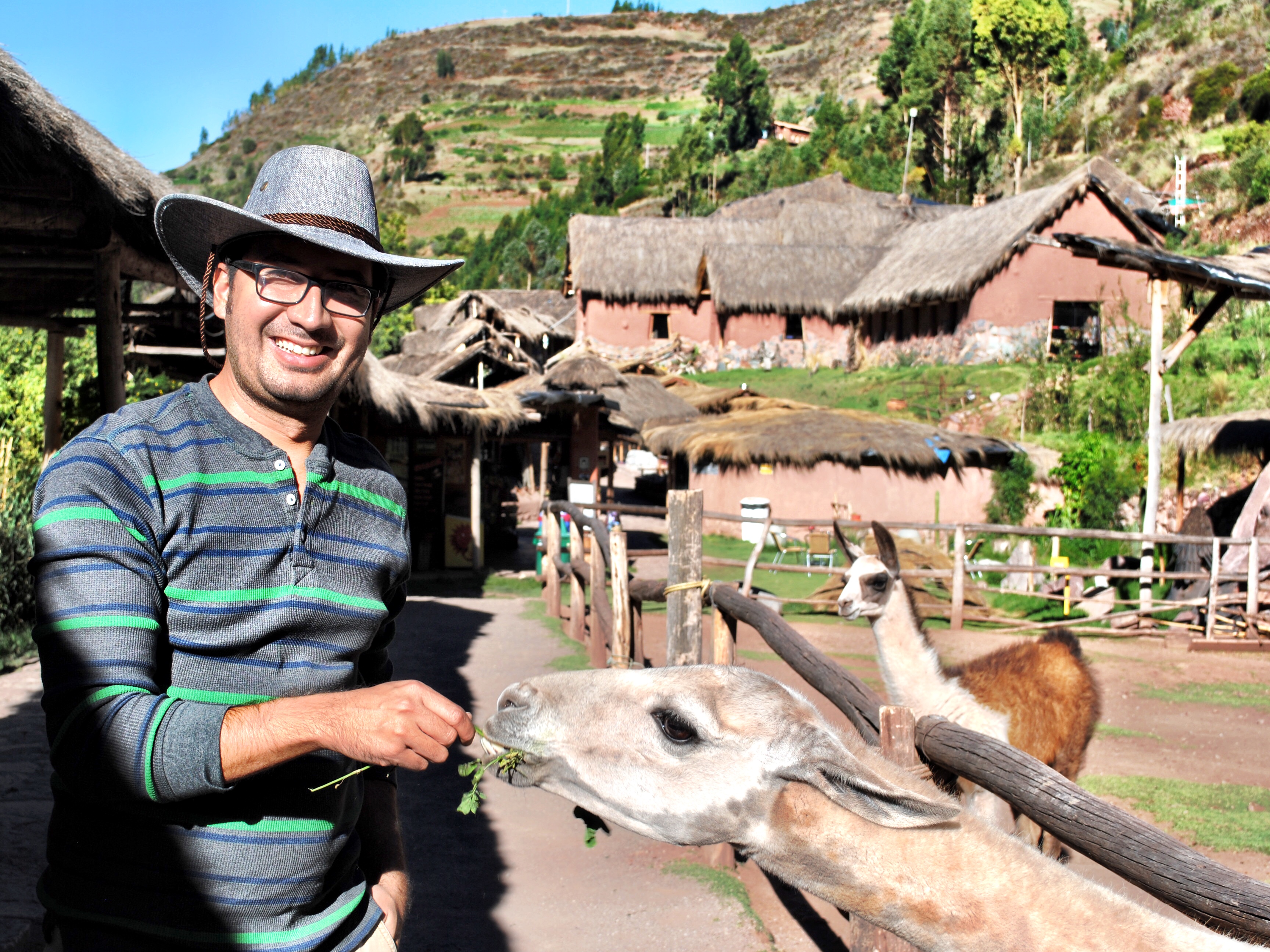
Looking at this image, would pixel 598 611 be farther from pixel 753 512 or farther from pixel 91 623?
→ pixel 753 512

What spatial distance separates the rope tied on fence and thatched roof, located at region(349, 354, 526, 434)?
7438 millimetres

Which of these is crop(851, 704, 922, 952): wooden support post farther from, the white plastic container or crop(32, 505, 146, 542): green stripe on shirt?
the white plastic container

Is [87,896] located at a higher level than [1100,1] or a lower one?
lower

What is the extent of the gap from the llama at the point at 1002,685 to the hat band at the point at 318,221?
3.43m

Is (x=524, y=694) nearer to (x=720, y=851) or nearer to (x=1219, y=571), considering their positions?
(x=720, y=851)

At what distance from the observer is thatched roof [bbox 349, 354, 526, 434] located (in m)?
12.6

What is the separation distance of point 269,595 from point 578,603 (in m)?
8.86

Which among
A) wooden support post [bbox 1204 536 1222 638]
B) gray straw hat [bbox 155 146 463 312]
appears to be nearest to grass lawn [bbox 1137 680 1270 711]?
wooden support post [bbox 1204 536 1222 638]

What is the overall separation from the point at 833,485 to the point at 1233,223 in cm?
1882

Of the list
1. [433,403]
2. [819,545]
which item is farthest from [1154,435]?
[433,403]

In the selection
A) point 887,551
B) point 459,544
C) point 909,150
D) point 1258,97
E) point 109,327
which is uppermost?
point 909,150

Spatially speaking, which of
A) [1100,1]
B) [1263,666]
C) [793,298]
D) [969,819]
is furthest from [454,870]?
[1100,1]

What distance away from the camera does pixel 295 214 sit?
1.74m

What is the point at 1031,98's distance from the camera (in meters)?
54.2
